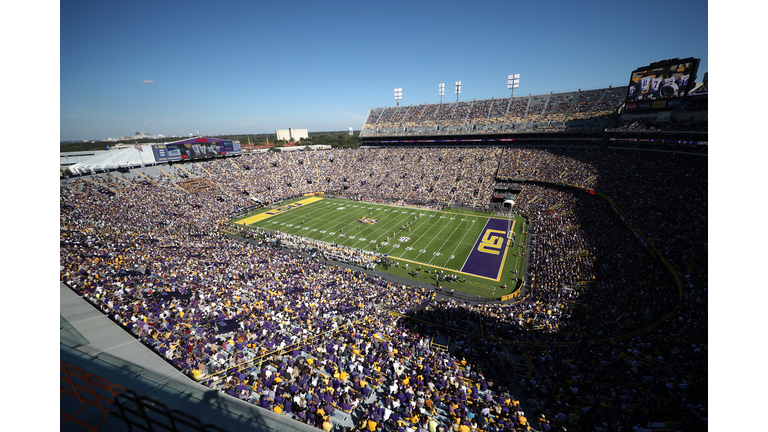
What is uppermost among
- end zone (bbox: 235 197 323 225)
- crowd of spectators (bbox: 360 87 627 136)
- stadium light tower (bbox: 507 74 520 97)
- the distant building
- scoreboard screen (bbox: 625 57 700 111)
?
the distant building

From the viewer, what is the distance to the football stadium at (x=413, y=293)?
7762mm

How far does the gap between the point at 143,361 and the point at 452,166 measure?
48.9 meters

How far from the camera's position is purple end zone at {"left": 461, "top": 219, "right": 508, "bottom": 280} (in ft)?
76.6

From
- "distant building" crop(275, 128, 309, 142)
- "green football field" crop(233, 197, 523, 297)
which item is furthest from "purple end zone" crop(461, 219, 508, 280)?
"distant building" crop(275, 128, 309, 142)

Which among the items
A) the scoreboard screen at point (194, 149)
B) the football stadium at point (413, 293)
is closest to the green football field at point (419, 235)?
the football stadium at point (413, 293)

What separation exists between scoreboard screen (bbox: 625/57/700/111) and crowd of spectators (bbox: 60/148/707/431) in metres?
7.91

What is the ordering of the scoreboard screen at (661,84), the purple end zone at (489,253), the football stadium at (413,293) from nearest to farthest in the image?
the football stadium at (413,293)
the purple end zone at (489,253)
the scoreboard screen at (661,84)

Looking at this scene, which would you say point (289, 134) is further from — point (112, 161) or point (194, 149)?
point (112, 161)

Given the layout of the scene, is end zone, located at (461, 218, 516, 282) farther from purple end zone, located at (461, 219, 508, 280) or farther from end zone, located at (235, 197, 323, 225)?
end zone, located at (235, 197, 323, 225)

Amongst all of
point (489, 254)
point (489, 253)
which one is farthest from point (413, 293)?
point (489, 253)

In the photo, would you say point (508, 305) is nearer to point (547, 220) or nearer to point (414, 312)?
point (414, 312)

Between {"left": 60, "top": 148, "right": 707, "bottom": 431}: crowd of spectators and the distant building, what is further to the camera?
the distant building

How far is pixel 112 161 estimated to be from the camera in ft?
147

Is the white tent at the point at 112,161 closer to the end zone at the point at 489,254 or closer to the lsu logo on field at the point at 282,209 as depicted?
the lsu logo on field at the point at 282,209
